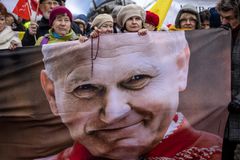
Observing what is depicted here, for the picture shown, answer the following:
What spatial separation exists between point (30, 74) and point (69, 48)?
39 centimetres

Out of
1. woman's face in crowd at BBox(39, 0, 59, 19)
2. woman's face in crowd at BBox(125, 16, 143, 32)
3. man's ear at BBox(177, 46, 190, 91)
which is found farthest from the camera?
woman's face in crowd at BBox(39, 0, 59, 19)

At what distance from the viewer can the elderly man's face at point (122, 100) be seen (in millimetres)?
4570

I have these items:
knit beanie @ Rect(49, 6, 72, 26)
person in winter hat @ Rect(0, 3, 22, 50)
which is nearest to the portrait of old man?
knit beanie @ Rect(49, 6, 72, 26)

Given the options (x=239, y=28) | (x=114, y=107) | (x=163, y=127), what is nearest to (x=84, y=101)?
(x=114, y=107)

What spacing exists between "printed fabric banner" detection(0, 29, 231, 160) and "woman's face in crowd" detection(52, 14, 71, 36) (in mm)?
415

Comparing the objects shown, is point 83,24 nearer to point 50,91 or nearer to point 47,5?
point 47,5

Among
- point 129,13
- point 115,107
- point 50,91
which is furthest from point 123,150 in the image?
point 129,13

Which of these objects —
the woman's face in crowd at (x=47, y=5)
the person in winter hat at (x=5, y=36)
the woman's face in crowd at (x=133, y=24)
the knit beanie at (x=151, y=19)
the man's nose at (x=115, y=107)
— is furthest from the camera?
the woman's face in crowd at (x=47, y=5)

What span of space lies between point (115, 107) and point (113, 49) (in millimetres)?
430

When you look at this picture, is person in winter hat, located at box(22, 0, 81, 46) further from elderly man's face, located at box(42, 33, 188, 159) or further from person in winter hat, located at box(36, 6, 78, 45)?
elderly man's face, located at box(42, 33, 188, 159)

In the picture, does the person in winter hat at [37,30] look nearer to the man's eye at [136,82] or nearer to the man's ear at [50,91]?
the man's ear at [50,91]

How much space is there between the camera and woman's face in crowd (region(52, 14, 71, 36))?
5.16 meters

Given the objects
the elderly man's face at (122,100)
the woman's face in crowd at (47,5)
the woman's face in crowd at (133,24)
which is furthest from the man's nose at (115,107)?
the woman's face in crowd at (47,5)

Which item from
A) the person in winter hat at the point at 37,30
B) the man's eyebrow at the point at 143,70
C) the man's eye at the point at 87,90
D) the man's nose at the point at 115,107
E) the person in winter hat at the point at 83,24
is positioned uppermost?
the person in winter hat at the point at 37,30
